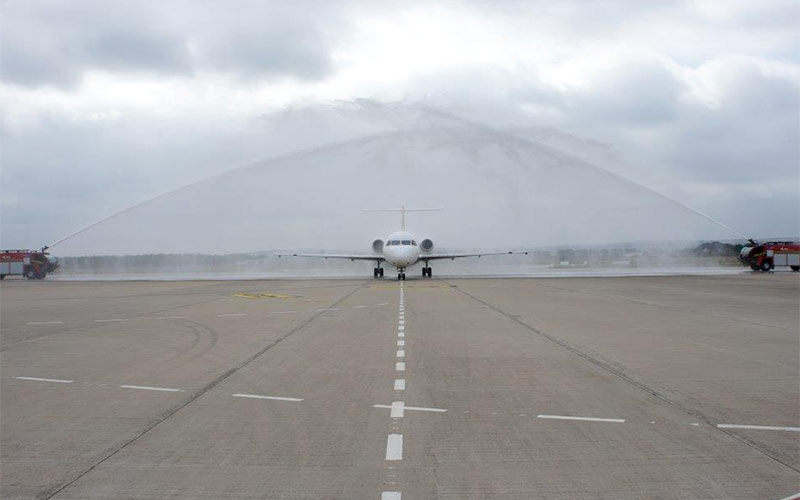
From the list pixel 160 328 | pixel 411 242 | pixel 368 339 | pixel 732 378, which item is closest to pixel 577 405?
pixel 732 378

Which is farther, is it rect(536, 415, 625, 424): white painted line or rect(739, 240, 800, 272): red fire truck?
rect(739, 240, 800, 272): red fire truck

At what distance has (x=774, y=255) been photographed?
2073 inches

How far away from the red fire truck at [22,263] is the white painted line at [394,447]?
175 ft

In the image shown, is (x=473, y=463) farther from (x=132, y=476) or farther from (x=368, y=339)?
(x=368, y=339)

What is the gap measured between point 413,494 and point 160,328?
1323cm

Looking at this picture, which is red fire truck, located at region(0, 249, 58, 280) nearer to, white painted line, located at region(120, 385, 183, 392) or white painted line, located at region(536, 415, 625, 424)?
white painted line, located at region(120, 385, 183, 392)

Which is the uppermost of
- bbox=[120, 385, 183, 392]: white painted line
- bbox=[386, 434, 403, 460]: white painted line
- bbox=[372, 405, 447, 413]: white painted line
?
bbox=[120, 385, 183, 392]: white painted line

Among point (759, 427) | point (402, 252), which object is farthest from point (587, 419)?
point (402, 252)

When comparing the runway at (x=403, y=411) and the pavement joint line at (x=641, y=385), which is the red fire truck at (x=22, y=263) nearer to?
the runway at (x=403, y=411)

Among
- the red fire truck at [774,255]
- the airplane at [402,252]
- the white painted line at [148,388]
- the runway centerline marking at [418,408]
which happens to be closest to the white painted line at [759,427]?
the runway centerline marking at [418,408]

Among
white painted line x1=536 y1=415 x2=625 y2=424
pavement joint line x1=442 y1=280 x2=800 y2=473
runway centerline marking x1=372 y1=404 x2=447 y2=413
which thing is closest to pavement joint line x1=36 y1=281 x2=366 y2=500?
runway centerline marking x1=372 y1=404 x2=447 y2=413

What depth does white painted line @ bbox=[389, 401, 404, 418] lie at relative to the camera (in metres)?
7.48

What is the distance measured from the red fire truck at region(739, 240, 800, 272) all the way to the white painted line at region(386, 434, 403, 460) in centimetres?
5345

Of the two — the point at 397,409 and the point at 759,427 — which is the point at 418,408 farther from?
the point at 759,427
